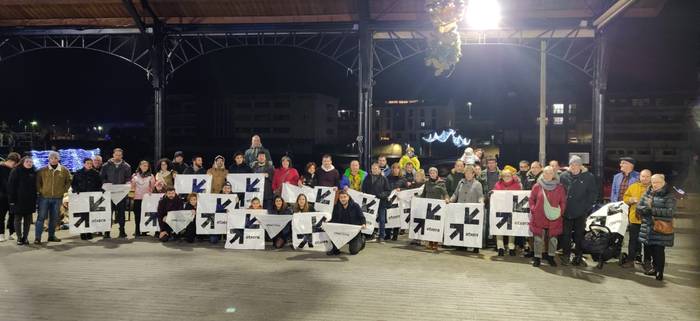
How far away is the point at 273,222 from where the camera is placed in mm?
9945

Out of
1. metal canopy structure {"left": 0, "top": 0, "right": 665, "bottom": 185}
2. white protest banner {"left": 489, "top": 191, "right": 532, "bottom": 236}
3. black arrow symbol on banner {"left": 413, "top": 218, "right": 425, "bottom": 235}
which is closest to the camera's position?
white protest banner {"left": 489, "top": 191, "right": 532, "bottom": 236}

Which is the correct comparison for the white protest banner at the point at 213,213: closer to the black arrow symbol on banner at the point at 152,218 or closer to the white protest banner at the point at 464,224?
the black arrow symbol on banner at the point at 152,218

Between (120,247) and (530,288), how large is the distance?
25.3 feet

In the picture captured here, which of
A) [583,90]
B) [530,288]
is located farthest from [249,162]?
[583,90]

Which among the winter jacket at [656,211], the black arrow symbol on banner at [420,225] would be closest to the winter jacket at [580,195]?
the winter jacket at [656,211]

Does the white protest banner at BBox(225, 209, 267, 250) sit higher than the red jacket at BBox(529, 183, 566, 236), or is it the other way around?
the red jacket at BBox(529, 183, 566, 236)

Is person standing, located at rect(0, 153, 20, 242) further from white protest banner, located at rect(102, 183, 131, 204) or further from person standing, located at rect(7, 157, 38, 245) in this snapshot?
white protest banner, located at rect(102, 183, 131, 204)

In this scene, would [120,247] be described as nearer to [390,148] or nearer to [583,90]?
[583,90]

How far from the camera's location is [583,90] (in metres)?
69.4

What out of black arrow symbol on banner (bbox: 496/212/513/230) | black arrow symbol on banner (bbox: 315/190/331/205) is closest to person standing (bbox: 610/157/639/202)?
black arrow symbol on banner (bbox: 496/212/513/230)

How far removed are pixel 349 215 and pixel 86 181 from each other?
599 centimetres

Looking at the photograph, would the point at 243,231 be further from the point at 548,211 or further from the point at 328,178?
the point at 548,211

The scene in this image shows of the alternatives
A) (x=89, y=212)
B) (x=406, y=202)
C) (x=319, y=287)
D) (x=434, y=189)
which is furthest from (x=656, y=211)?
(x=89, y=212)

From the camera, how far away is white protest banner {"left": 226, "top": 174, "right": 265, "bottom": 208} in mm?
11242
